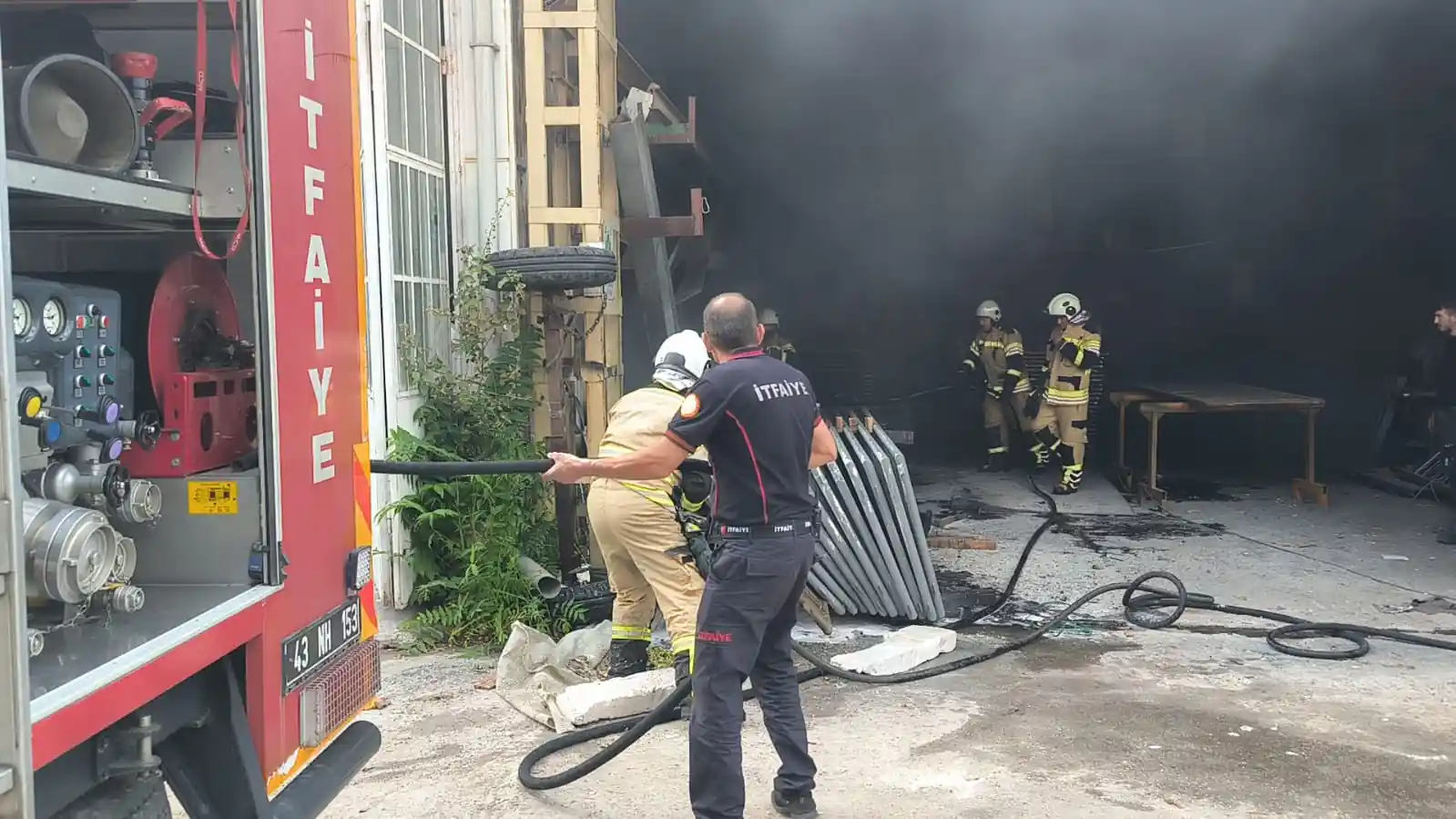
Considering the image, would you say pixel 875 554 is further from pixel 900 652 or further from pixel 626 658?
pixel 626 658

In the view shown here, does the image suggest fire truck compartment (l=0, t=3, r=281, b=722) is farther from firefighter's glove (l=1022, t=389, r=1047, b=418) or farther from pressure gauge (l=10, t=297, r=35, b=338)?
firefighter's glove (l=1022, t=389, r=1047, b=418)

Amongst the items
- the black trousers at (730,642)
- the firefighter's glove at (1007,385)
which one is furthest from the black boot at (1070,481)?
the black trousers at (730,642)

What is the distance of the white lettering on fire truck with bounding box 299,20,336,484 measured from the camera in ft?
8.53

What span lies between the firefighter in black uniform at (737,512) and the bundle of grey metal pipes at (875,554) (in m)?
2.15

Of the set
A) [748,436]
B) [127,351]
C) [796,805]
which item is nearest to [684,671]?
[796,805]

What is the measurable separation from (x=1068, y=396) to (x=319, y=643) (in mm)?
8482

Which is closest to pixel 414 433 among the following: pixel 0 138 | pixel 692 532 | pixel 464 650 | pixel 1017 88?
pixel 464 650

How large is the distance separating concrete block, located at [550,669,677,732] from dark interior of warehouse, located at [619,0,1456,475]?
7.11 metres

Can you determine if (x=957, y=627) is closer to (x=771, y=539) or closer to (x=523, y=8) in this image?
(x=771, y=539)

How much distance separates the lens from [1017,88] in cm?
1215

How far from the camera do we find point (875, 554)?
571 cm

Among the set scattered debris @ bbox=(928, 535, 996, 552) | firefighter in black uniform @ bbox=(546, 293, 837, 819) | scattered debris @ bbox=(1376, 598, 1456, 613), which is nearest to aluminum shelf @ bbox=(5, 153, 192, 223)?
firefighter in black uniform @ bbox=(546, 293, 837, 819)

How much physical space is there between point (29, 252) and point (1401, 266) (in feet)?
50.2

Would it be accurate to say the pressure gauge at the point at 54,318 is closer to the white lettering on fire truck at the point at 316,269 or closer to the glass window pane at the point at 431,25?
the white lettering on fire truck at the point at 316,269
